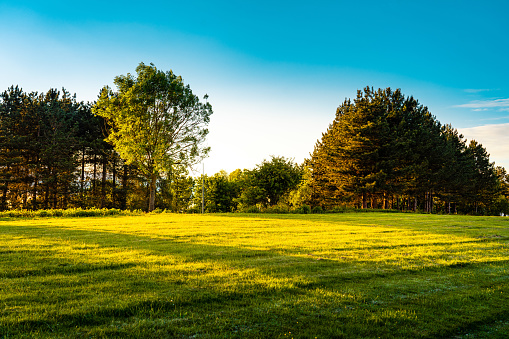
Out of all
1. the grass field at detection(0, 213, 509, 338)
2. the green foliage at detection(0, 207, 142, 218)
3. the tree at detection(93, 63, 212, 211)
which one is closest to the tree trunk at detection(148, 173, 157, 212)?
the tree at detection(93, 63, 212, 211)

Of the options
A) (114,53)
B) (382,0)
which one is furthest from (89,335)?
(114,53)

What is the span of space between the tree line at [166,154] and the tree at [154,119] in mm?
106

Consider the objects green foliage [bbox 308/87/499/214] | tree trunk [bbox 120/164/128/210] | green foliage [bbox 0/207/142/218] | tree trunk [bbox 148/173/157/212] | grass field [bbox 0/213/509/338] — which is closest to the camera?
grass field [bbox 0/213/509/338]

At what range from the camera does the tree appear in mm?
29734

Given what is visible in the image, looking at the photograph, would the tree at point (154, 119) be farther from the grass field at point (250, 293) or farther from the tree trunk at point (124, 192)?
the grass field at point (250, 293)

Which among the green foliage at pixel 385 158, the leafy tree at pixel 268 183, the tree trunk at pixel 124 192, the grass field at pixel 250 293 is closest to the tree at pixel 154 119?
the leafy tree at pixel 268 183

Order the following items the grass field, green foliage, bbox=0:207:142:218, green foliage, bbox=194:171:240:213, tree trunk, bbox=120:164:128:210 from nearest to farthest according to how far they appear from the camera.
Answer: the grass field < green foliage, bbox=0:207:142:218 < green foliage, bbox=194:171:240:213 < tree trunk, bbox=120:164:128:210

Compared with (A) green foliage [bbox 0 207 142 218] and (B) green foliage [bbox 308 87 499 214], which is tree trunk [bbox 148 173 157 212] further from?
(B) green foliage [bbox 308 87 499 214]

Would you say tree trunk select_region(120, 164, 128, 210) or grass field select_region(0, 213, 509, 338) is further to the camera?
tree trunk select_region(120, 164, 128, 210)

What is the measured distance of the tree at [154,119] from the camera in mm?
29734

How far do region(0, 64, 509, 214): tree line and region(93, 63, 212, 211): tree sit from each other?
0.11 m

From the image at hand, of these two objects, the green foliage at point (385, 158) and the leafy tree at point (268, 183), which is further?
the green foliage at point (385, 158)

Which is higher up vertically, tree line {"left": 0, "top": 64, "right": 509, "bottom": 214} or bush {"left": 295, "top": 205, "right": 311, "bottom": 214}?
tree line {"left": 0, "top": 64, "right": 509, "bottom": 214}

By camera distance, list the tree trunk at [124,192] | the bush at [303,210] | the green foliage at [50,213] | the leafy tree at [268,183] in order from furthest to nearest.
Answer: the tree trunk at [124,192] < the leafy tree at [268,183] < the bush at [303,210] < the green foliage at [50,213]
